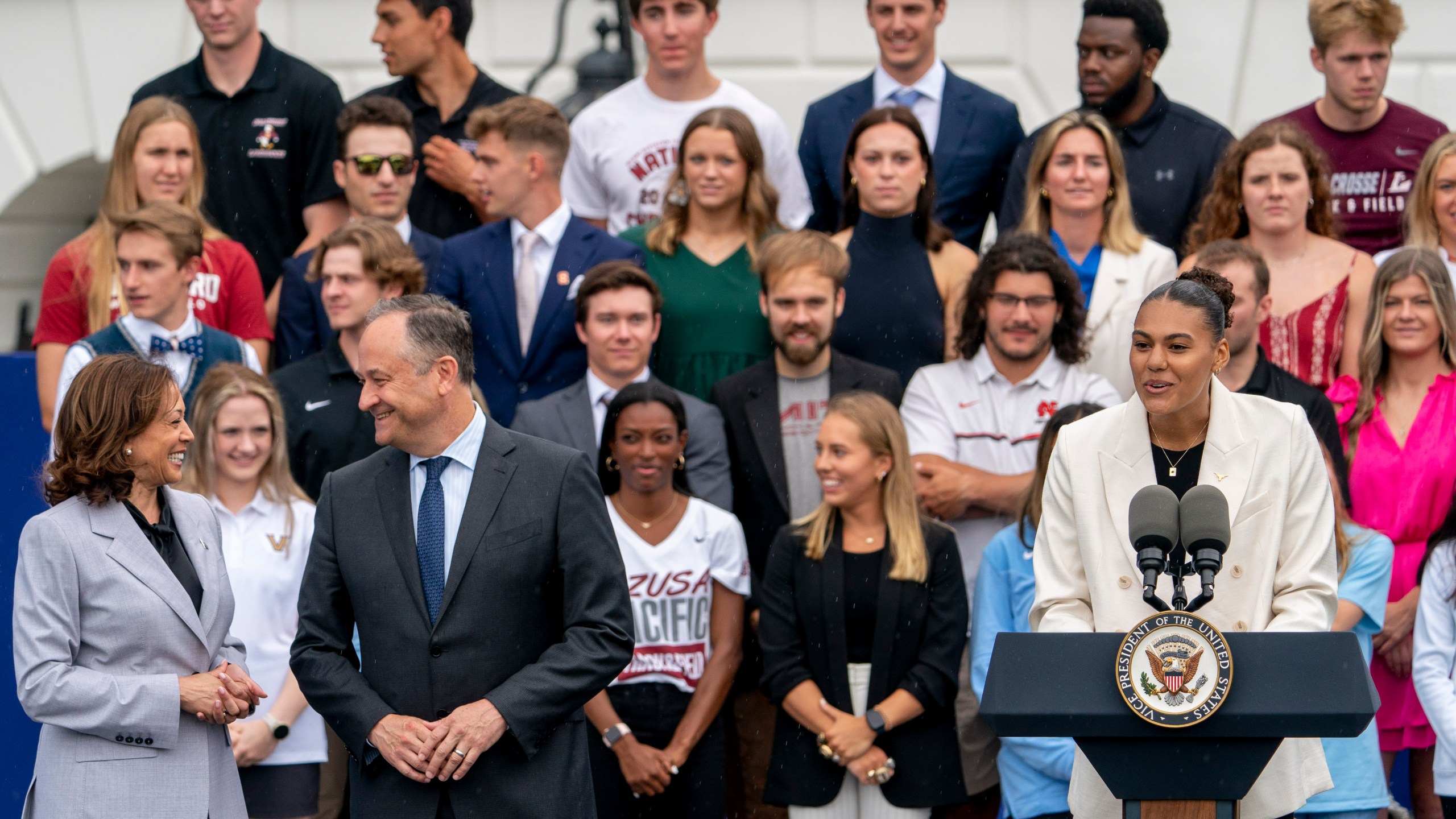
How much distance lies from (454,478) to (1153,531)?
181 cm

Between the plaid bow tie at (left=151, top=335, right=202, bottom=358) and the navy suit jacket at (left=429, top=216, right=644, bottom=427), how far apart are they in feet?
3.10

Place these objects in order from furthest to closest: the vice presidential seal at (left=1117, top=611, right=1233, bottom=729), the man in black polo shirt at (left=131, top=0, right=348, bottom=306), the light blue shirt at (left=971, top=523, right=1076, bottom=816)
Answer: the man in black polo shirt at (left=131, top=0, right=348, bottom=306), the light blue shirt at (left=971, top=523, right=1076, bottom=816), the vice presidential seal at (left=1117, top=611, right=1233, bottom=729)

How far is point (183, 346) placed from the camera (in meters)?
6.44

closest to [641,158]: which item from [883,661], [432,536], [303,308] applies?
[303,308]

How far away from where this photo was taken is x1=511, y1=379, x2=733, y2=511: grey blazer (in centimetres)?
642

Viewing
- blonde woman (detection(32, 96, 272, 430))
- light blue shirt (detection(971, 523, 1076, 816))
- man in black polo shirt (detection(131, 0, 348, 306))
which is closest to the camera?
light blue shirt (detection(971, 523, 1076, 816))

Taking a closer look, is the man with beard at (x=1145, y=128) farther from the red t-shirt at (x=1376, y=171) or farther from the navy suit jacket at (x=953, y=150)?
the red t-shirt at (x=1376, y=171)


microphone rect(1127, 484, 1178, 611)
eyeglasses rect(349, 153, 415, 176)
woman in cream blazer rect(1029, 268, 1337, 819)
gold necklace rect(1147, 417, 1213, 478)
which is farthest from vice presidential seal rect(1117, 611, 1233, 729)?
eyeglasses rect(349, 153, 415, 176)

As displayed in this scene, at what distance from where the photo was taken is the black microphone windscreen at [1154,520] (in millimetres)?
3803

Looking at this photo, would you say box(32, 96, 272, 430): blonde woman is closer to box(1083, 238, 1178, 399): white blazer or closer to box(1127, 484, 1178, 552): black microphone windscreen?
box(1083, 238, 1178, 399): white blazer

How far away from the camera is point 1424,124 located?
7.56 m

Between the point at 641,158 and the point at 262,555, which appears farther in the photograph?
the point at 641,158

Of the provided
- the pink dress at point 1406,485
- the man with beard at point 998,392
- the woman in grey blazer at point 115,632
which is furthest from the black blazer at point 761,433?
the woman in grey blazer at point 115,632

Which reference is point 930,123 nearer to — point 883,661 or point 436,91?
point 436,91
